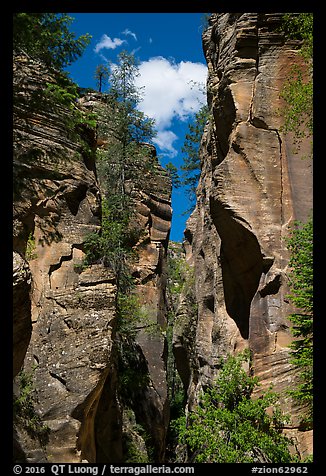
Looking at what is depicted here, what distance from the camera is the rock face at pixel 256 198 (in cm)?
1251

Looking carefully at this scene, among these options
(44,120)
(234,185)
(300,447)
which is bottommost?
(300,447)

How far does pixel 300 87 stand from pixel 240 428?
796cm

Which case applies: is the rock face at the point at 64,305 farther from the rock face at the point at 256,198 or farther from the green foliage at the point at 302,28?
the green foliage at the point at 302,28

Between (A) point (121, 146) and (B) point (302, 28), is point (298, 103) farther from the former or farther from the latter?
(A) point (121, 146)

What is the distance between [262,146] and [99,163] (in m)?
10.7

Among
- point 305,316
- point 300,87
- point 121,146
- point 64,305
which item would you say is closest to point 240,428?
point 305,316

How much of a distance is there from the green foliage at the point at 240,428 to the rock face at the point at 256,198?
15.1 inches

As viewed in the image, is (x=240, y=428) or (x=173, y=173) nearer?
(x=240, y=428)

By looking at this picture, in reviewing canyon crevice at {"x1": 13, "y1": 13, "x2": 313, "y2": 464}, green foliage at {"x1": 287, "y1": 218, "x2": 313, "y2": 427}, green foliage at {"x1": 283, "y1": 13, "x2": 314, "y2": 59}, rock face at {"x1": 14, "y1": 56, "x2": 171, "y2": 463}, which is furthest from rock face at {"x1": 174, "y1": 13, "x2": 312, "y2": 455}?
rock face at {"x1": 14, "y1": 56, "x2": 171, "y2": 463}

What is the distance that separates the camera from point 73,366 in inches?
527

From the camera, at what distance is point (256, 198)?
13.6 m

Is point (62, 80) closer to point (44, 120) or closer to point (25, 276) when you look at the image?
point (25, 276)

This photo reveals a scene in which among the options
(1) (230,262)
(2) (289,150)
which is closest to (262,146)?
(2) (289,150)

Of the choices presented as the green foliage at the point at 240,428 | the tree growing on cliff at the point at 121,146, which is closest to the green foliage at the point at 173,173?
the tree growing on cliff at the point at 121,146
